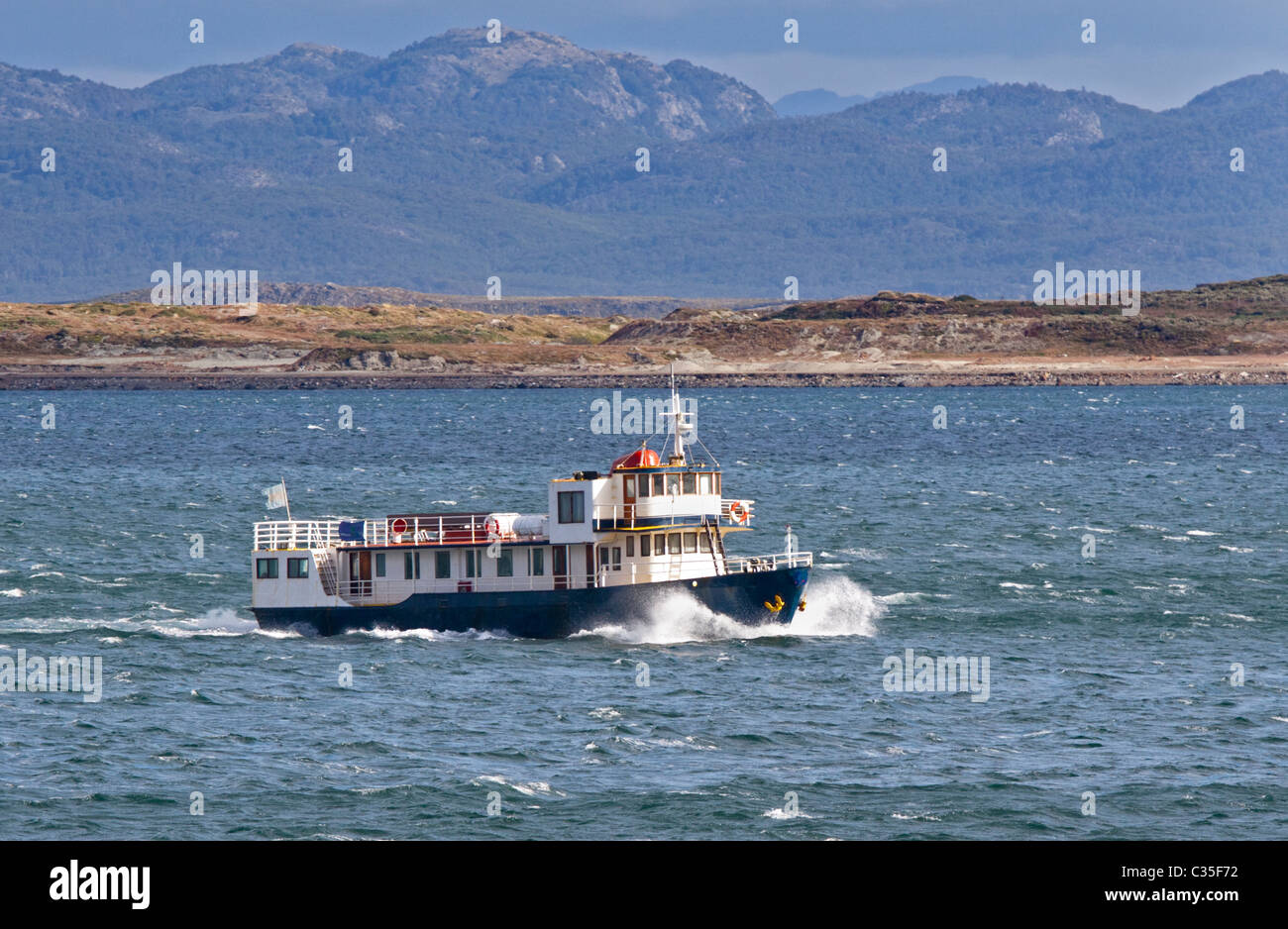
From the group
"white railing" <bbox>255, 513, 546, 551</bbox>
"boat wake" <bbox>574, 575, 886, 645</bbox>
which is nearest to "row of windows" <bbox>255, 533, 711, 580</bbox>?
"white railing" <bbox>255, 513, 546, 551</bbox>

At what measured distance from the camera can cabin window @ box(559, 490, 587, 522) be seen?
51594mm

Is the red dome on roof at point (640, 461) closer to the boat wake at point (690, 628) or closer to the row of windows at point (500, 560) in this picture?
the row of windows at point (500, 560)

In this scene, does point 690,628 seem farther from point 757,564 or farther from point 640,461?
point 640,461

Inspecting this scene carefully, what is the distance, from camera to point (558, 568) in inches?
2057

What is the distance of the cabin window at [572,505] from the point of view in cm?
5159

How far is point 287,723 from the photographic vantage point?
135 feet

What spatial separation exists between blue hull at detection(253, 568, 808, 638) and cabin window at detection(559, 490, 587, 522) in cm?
224

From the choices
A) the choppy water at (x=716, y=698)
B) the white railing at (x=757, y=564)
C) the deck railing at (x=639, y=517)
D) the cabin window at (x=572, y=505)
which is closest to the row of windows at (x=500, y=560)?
the deck railing at (x=639, y=517)

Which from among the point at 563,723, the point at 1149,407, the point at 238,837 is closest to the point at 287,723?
the point at 563,723

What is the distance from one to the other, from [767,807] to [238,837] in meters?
10.3

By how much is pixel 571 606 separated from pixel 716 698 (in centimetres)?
897

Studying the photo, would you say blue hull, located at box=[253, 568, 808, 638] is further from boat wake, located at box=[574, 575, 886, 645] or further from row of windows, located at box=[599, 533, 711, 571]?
row of windows, located at box=[599, 533, 711, 571]
